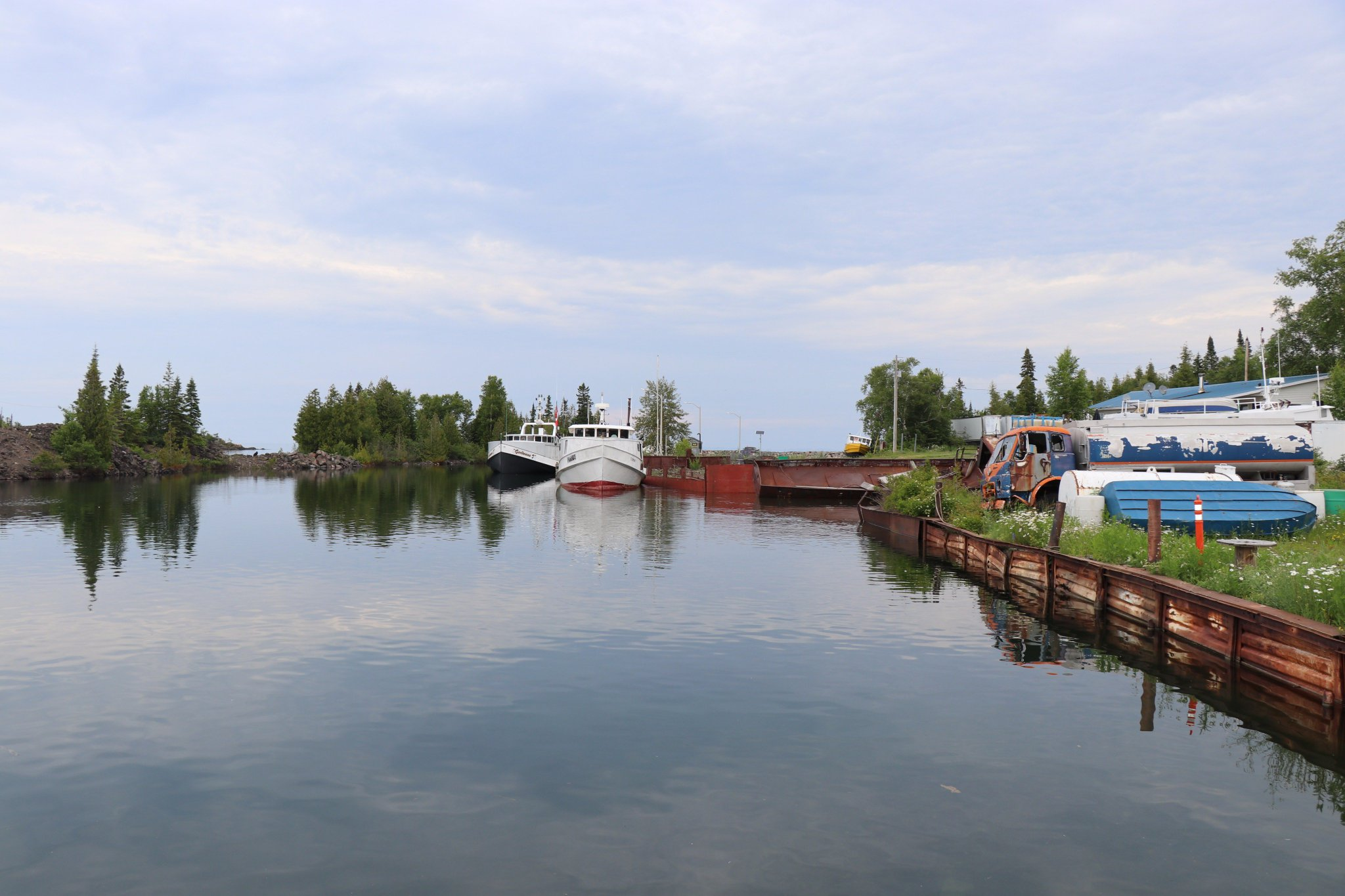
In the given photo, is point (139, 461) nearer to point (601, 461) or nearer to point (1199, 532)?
point (601, 461)

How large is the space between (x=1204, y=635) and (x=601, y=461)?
2387 inches

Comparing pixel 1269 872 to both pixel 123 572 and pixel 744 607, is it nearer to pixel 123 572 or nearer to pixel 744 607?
pixel 744 607

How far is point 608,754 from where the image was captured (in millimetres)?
11867

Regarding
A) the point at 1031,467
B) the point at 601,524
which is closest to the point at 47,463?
the point at 601,524

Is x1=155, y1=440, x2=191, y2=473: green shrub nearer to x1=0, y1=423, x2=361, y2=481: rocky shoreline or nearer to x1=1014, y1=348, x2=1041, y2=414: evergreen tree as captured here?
x1=0, y1=423, x2=361, y2=481: rocky shoreline

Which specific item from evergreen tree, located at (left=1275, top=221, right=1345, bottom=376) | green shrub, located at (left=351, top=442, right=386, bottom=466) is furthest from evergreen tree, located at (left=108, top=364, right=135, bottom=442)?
evergreen tree, located at (left=1275, top=221, right=1345, bottom=376)

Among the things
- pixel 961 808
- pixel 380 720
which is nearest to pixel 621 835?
pixel 961 808

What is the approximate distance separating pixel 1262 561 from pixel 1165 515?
20.9 feet

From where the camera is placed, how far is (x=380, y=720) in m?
13.2

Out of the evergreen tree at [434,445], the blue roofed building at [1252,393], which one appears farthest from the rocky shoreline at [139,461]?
the blue roofed building at [1252,393]

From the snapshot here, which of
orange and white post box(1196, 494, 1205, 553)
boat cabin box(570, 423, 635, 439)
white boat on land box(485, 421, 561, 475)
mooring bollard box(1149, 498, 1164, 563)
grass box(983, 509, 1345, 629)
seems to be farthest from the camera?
white boat on land box(485, 421, 561, 475)

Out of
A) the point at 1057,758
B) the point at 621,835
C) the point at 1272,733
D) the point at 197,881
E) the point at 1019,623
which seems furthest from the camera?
the point at 1019,623

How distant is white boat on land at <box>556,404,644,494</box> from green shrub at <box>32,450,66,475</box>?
54852mm

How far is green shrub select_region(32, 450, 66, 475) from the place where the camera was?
300ft
